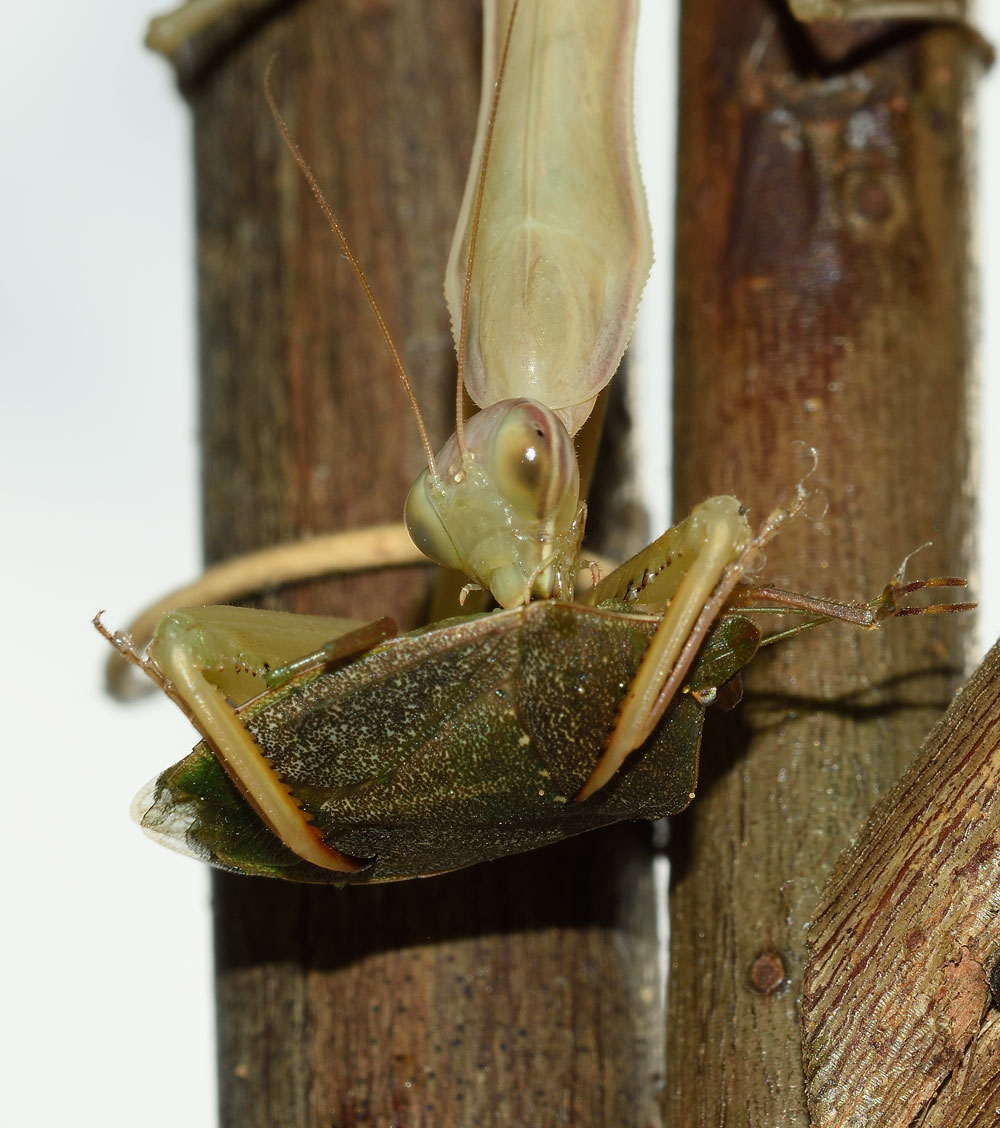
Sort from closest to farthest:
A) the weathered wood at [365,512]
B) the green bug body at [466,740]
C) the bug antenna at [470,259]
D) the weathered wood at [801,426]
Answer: the green bug body at [466,740]
the bug antenna at [470,259]
the weathered wood at [801,426]
the weathered wood at [365,512]

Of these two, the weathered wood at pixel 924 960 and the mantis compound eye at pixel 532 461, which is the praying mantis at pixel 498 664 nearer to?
the mantis compound eye at pixel 532 461

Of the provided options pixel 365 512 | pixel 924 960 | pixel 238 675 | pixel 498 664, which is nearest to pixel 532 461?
pixel 498 664

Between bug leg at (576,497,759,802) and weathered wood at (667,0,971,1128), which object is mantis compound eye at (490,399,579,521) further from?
weathered wood at (667,0,971,1128)

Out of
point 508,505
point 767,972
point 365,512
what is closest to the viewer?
point 508,505

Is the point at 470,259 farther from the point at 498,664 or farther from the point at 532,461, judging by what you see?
the point at 498,664

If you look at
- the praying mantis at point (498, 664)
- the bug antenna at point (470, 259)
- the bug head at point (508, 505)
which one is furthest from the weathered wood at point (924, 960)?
the bug antenna at point (470, 259)

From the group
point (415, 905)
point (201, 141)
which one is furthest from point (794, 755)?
point (201, 141)
